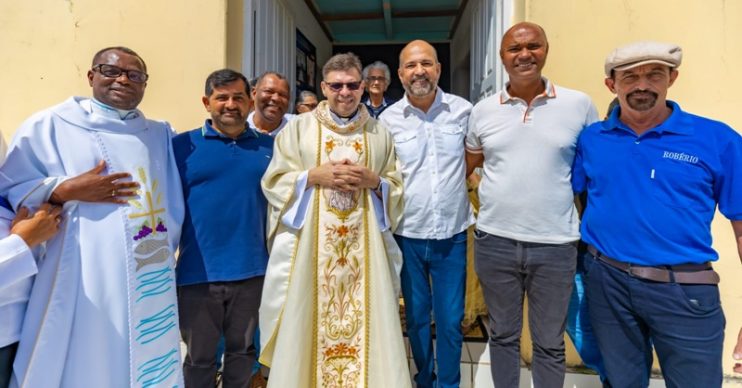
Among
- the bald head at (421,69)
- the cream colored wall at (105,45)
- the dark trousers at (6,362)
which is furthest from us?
the cream colored wall at (105,45)

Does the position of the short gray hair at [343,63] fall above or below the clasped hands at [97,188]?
above

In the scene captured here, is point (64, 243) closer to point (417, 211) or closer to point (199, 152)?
point (199, 152)

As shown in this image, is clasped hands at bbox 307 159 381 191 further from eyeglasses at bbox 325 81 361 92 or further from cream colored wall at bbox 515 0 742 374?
cream colored wall at bbox 515 0 742 374

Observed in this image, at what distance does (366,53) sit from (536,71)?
645cm

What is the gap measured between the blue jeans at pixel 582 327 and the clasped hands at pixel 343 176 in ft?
4.01

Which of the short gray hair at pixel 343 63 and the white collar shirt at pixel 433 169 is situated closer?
the short gray hair at pixel 343 63

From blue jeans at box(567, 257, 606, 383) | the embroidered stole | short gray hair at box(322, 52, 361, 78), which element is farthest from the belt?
short gray hair at box(322, 52, 361, 78)

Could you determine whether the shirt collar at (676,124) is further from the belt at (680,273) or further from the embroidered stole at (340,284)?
the embroidered stole at (340,284)

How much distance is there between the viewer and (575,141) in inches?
79.2

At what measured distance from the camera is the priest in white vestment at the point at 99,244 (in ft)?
5.21

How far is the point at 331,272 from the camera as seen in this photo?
6.75ft

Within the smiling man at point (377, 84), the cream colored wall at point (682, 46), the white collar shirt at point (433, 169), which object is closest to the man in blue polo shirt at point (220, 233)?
the white collar shirt at point (433, 169)

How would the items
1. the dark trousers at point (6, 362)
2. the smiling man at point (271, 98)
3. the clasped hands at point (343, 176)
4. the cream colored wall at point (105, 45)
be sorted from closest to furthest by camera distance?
the dark trousers at point (6, 362), the clasped hands at point (343, 176), the smiling man at point (271, 98), the cream colored wall at point (105, 45)

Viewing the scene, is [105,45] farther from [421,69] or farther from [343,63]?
[421,69]
